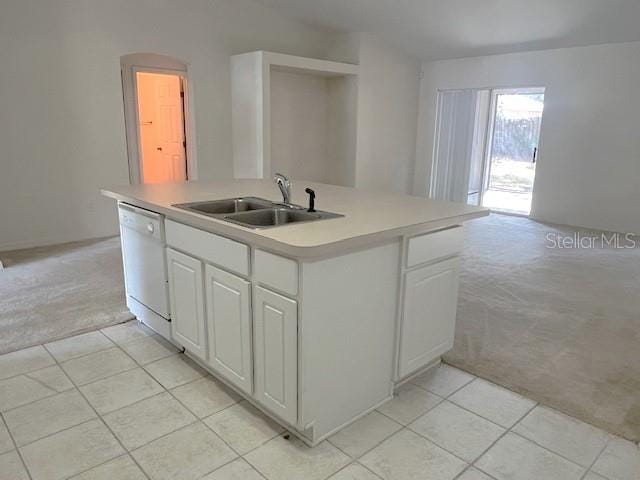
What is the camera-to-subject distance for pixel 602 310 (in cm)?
351

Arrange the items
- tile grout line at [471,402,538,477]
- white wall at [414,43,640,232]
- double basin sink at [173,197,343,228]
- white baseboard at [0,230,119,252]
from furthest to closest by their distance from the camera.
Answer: white wall at [414,43,640,232] → white baseboard at [0,230,119,252] → double basin sink at [173,197,343,228] → tile grout line at [471,402,538,477]

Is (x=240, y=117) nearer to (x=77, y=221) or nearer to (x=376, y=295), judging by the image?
(x=77, y=221)

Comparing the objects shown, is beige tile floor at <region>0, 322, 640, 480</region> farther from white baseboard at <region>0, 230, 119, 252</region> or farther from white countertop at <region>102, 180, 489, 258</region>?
white baseboard at <region>0, 230, 119, 252</region>

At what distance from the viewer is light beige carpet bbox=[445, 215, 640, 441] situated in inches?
94.1

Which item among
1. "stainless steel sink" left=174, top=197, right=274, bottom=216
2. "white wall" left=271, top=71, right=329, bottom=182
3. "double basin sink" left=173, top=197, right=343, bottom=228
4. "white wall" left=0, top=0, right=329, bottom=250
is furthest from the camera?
"white wall" left=271, top=71, right=329, bottom=182

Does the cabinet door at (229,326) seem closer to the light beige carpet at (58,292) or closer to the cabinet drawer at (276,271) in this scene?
the cabinet drawer at (276,271)

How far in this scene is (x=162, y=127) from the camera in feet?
22.4

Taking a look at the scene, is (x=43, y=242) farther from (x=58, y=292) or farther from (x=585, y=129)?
(x=585, y=129)

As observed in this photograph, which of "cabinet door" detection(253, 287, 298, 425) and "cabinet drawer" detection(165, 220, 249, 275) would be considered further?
"cabinet drawer" detection(165, 220, 249, 275)

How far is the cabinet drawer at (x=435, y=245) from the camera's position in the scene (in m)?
2.14

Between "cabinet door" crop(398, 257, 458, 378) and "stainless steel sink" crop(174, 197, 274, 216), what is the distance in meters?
0.89

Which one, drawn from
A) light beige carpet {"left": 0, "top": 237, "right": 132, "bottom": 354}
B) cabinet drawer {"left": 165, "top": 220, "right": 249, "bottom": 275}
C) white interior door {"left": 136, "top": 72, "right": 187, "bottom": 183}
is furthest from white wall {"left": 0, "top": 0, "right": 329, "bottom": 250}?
cabinet drawer {"left": 165, "top": 220, "right": 249, "bottom": 275}

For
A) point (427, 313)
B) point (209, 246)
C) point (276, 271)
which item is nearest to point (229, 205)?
point (209, 246)

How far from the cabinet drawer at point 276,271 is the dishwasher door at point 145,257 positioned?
89 cm
